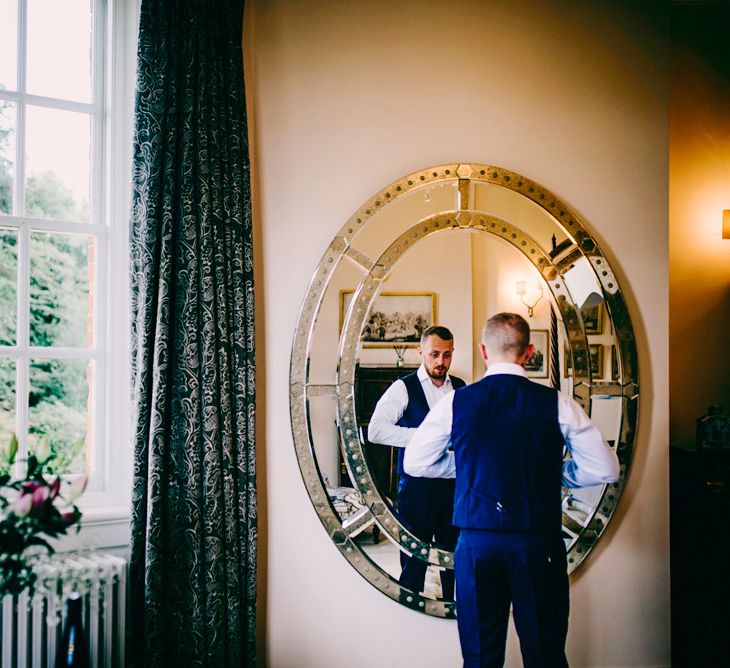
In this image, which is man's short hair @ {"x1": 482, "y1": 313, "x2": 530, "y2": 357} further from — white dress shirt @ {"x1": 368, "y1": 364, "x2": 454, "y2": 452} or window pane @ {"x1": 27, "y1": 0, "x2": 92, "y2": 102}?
window pane @ {"x1": 27, "y1": 0, "x2": 92, "y2": 102}

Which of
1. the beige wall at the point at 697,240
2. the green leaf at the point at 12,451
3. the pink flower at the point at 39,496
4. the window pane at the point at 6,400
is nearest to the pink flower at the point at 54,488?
the pink flower at the point at 39,496

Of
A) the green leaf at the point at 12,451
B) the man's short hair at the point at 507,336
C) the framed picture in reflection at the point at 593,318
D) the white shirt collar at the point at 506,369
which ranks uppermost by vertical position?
the framed picture in reflection at the point at 593,318

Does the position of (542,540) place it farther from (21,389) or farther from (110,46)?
(110,46)

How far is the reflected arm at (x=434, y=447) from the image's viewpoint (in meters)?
2.10

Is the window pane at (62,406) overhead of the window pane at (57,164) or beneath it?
beneath

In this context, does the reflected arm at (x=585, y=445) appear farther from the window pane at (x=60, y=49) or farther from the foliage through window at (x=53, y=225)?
the window pane at (x=60, y=49)

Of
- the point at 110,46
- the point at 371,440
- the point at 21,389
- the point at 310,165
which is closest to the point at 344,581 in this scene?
the point at 371,440

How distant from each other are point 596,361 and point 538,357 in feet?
0.81

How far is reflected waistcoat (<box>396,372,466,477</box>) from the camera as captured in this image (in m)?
2.38

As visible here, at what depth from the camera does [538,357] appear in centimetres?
250

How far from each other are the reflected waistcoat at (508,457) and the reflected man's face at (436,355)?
38 cm

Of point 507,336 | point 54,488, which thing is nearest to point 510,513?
point 507,336

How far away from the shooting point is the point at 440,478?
2332 mm

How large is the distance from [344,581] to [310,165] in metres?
1.56
